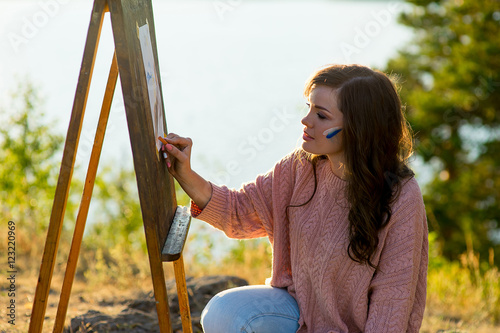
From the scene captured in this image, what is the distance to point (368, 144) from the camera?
2197 mm

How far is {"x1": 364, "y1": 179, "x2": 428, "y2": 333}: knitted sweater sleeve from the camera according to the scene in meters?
2.15

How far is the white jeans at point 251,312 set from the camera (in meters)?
2.22

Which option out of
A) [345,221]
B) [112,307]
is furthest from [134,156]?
[112,307]

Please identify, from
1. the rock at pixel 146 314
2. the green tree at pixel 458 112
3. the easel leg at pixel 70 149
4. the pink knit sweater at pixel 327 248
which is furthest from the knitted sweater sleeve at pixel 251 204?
the green tree at pixel 458 112

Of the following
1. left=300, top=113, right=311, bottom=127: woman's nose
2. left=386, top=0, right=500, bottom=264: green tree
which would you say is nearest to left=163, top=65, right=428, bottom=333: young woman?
left=300, top=113, right=311, bottom=127: woman's nose

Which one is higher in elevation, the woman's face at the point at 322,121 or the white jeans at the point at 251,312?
the woman's face at the point at 322,121

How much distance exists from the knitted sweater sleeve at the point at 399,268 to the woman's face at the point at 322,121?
34cm

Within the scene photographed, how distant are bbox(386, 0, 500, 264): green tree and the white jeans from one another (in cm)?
738

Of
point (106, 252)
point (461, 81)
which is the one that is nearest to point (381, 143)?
point (106, 252)

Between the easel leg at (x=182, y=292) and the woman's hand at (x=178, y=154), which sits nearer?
the woman's hand at (x=178, y=154)

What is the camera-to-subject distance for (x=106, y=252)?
5.23m

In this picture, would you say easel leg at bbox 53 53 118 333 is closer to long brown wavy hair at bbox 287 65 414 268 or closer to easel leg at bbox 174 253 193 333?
easel leg at bbox 174 253 193 333

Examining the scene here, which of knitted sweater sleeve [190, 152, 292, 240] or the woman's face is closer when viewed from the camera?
the woman's face

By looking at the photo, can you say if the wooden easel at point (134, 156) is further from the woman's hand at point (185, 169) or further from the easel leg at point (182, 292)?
the easel leg at point (182, 292)
